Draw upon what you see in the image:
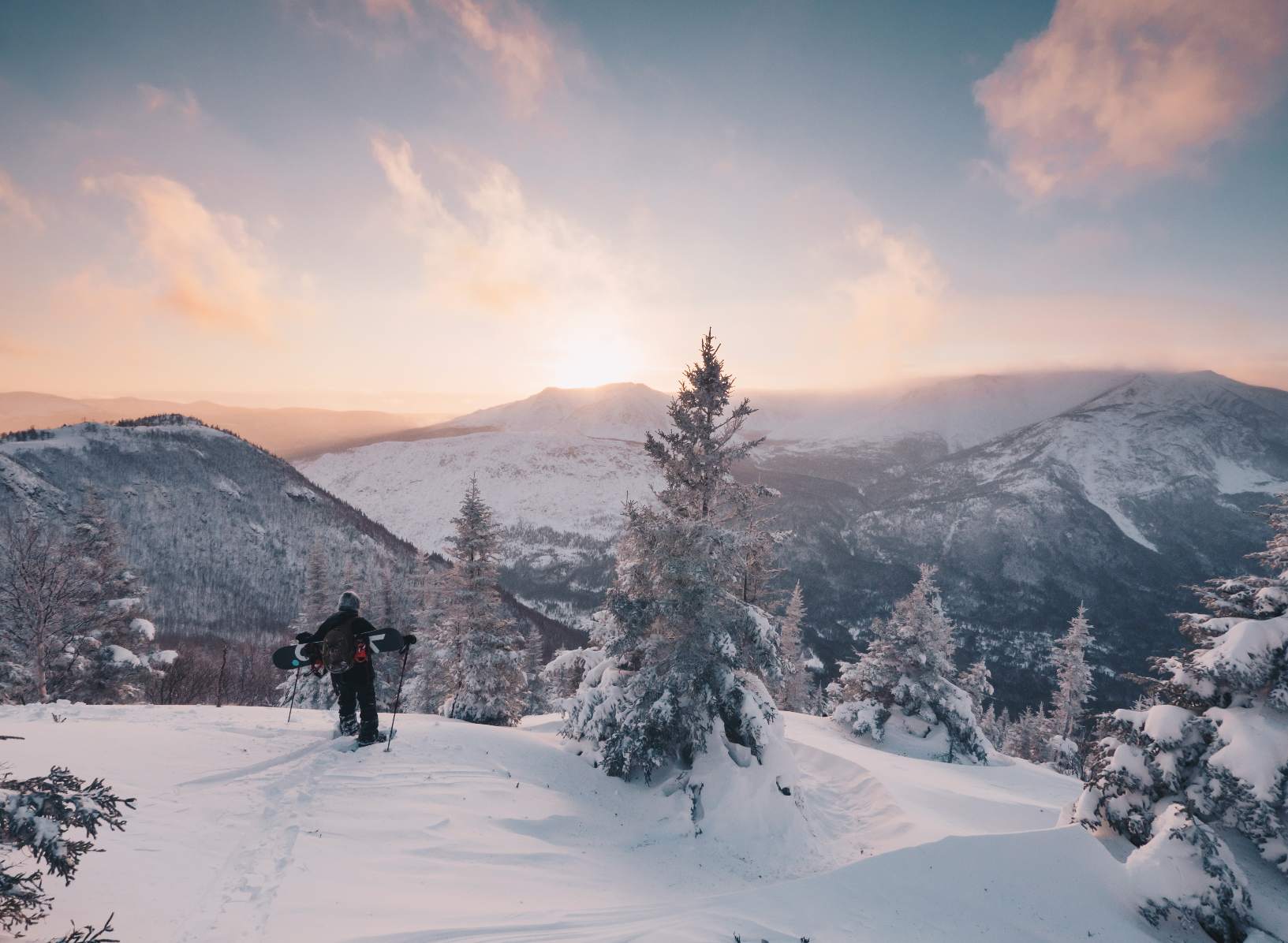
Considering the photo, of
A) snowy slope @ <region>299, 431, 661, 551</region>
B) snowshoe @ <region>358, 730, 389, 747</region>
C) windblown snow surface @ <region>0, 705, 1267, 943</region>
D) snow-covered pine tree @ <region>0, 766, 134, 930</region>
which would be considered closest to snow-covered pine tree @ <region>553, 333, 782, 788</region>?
windblown snow surface @ <region>0, 705, 1267, 943</region>

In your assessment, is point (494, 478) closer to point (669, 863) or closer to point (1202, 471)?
point (669, 863)

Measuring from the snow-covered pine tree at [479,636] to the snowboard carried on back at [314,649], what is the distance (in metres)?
11.0

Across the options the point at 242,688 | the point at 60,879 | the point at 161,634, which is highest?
the point at 60,879

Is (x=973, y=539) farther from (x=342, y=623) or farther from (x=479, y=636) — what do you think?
(x=342, y=623)

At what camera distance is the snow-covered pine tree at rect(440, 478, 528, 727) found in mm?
19828

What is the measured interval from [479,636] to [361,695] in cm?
1096

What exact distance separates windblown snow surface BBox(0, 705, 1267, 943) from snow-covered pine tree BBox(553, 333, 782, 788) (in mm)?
1201

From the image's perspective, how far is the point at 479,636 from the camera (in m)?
20.2

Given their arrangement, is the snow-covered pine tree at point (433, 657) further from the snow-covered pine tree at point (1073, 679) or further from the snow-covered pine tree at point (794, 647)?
the snow-covered pine tree at point (1073, 679)

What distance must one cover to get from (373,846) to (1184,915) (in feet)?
35.9

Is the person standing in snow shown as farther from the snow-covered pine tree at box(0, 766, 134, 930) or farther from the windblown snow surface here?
the snow-covered pine tree at box(0, 766, 134, 930)

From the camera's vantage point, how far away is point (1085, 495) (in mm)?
181875

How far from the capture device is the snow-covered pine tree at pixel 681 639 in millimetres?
11562

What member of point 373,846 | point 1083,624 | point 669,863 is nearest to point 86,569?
point 373,846
